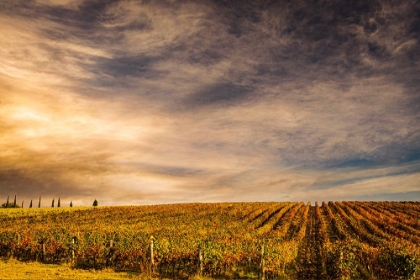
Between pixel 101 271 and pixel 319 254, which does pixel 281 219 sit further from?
pixel 101 271

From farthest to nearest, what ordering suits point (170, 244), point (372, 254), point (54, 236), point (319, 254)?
1. point (54, 236)
2. point (319, 254)
3. point (170, 244)
4. point (372, 254)

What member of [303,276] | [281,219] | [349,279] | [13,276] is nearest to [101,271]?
[13,276]

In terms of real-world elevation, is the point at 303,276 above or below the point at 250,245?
below

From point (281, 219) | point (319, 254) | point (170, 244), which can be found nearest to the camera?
point (170, 244)

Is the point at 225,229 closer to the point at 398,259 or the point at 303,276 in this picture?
the point at 303,276

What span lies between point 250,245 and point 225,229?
1508 centimetres

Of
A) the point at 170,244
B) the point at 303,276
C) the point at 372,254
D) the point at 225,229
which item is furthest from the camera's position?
the point at 225,229

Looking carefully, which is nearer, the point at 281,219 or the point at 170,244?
the point at 170,244

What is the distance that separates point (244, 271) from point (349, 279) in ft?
22.1

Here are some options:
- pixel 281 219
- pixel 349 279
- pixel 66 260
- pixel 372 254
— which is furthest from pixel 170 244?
pixel 281 219

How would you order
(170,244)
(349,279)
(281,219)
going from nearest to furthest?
(349,279)
(170,244)
(281,219)

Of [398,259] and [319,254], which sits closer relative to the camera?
[398,259]

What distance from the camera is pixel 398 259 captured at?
784 inches

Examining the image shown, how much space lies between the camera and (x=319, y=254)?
94.0ft
